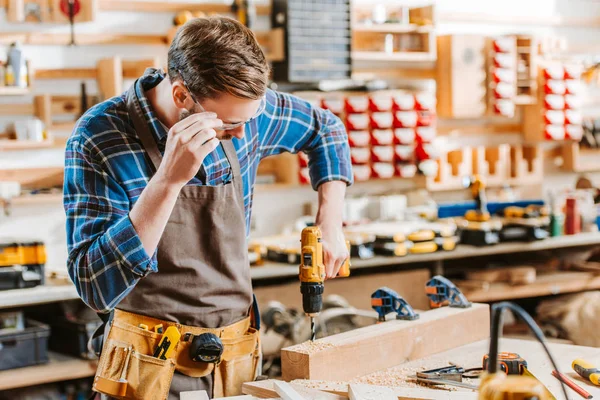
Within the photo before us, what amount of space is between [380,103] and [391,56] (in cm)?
26

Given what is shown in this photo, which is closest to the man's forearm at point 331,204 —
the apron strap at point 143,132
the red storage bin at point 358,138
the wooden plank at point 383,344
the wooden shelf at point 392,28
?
the wooden plank at point 383,344

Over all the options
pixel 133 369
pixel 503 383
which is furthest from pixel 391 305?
pixel 503 383

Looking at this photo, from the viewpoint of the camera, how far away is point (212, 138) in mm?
1722

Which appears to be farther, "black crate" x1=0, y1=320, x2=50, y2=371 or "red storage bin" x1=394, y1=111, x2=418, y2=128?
"red storage bin" x1=394, y1=111, x2=418, y2=128

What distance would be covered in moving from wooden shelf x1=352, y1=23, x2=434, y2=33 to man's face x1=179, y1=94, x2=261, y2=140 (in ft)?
8.71

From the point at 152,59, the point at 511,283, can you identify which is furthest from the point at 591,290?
the point at 152,59

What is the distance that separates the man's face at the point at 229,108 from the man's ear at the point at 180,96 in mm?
19

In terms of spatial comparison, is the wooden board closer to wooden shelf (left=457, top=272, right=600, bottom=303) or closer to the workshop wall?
wooden shelf (left=457, top=272, right=600, bottom=303)

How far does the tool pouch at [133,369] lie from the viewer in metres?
1.98

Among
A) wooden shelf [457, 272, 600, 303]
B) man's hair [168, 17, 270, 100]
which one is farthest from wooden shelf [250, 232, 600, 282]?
man's hair [168, 17, 270, 100]

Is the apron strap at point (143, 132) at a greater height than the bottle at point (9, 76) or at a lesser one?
lesser

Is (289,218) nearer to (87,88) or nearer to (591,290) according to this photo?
(87,88)

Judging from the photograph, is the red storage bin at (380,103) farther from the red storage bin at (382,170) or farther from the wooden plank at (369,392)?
the wooden plank at (369,392)

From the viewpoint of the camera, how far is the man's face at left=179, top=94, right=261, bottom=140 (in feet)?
5.87
